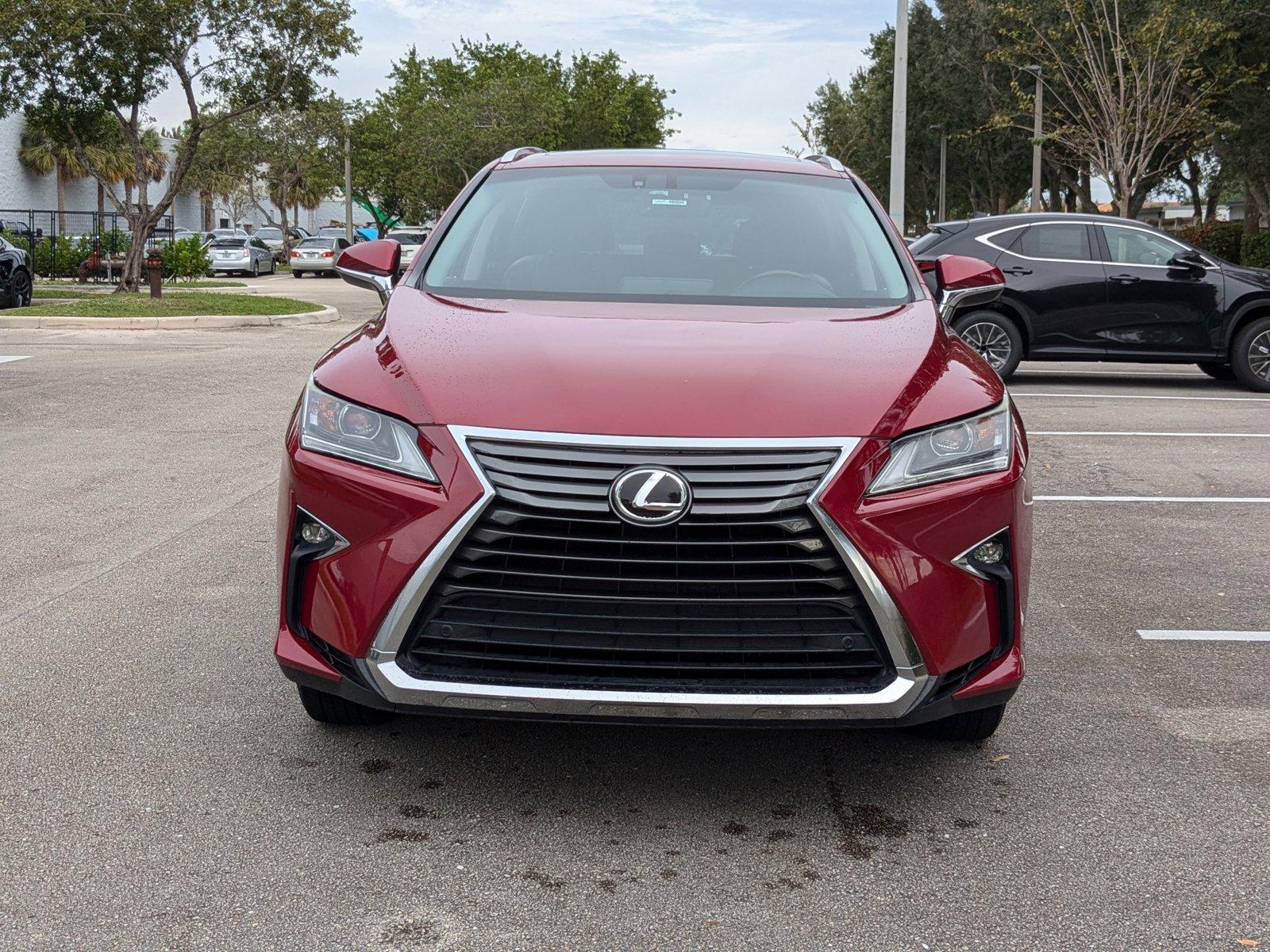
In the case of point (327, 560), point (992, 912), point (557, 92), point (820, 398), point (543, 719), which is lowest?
point (992, 912)

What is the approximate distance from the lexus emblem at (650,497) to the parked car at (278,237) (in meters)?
55.5

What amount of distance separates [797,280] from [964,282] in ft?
2.35

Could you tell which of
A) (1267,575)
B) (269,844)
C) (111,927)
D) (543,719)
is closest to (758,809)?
(543,719)

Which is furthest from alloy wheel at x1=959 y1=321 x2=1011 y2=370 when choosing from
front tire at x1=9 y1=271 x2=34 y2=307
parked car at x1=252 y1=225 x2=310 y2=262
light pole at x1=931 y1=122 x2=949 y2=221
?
parked car at x1=252 y1=225 x2=310 y2=262

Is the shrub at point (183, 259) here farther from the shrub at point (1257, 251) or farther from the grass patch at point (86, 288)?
the shrub at point (1257, 251)

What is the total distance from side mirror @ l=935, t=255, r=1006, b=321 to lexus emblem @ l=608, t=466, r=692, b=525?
2.03 meters

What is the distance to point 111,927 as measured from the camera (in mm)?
2881

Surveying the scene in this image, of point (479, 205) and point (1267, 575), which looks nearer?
point (479, 205)

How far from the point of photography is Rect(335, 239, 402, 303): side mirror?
493 cm

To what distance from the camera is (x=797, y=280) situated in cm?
455

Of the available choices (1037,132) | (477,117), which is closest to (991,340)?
(1037,132)

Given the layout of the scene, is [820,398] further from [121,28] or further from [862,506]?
[121,28]

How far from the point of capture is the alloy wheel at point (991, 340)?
13.5 meters

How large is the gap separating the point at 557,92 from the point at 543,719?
208 feet
